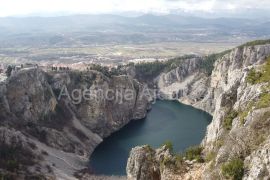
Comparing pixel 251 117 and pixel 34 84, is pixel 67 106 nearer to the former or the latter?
pixel 34 84

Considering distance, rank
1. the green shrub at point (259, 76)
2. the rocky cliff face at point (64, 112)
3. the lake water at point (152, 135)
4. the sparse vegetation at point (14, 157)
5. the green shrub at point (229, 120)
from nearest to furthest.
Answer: the green shrub at point (229, 120), the green shrub at point (259, 76), the sparse vegetation at point (14, 157), the rocky cliff face at point (64, 112), the lake water at point (152, 135)

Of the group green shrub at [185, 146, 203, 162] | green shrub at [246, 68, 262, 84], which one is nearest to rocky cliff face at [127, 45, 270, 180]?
green shrub at [246, 68, 262, 84]

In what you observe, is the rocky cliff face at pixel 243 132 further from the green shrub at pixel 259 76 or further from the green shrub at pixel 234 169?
the green shrub at pixel 259 76

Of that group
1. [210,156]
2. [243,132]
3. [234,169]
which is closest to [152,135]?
[210,156]

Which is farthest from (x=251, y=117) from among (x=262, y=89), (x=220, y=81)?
(x=220, y=81)

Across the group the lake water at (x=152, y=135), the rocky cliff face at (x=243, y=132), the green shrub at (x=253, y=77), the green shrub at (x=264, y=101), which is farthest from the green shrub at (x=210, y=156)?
the lake water at (x=152, y=135)

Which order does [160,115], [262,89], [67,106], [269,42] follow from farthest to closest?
[269,42] → [160,115] → [67,106] → [262,89]
